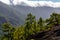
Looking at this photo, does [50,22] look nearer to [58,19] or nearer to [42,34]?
[58,19]

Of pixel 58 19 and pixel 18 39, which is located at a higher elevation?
pixel 58 19

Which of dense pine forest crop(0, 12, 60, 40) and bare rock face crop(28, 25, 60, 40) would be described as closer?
bare rock face crop(28, 25, 60, 40)

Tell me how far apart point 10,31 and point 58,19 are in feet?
77.6

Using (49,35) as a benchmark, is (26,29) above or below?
above

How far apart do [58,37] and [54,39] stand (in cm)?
169

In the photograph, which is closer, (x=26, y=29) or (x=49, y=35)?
(x=49, y=35)

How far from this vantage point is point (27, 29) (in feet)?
304

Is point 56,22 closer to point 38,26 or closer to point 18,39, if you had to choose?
point 38,26

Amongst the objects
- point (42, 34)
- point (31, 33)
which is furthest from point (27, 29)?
point (42, 34)

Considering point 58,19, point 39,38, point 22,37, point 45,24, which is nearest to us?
point 39,38

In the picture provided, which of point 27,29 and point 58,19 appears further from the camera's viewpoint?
point 58,19

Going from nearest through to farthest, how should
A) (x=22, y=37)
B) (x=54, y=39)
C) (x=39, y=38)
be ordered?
1. (x=54, y=39)
2. (x=39, y=38)
3. (x=22, y=37)

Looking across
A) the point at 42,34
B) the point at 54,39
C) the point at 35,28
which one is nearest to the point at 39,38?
the point at 42,34

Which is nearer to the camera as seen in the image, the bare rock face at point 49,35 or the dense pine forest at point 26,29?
the bare rock face at point 49,35
